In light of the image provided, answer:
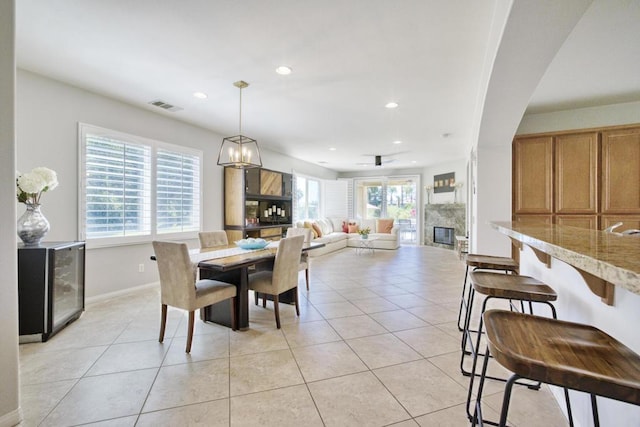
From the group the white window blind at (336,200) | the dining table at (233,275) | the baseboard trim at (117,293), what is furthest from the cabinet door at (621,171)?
the white window blind at (336,200)

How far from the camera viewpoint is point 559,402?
1759 mm

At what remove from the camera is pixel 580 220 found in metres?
3.61

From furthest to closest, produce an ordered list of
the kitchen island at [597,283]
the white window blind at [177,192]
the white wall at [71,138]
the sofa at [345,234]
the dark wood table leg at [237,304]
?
the sofa at [345,234] < the white window blind at [177,192] < the white wall at [71,138] < the dark wood table leg at [237,304] < the kitchen island at [597,283]

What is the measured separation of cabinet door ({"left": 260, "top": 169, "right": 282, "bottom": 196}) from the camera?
5734 mm

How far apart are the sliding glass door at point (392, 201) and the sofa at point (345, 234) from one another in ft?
3.85

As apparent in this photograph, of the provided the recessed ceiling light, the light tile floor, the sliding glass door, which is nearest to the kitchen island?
the light tile floor

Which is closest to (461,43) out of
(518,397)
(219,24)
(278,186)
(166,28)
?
(219,24)

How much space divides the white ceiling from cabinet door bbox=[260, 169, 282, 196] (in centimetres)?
154

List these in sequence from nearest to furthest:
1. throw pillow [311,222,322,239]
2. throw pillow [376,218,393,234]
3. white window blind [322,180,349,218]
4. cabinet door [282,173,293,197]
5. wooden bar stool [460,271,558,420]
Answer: wooden bar stool [460,271,558,420], cabinet door [282,173,293,197], throw pillow [311,222,322,239], throw pillow [376,218,393,234], white window blind [322,180,349,218]

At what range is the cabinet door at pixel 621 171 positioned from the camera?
11.1 ft

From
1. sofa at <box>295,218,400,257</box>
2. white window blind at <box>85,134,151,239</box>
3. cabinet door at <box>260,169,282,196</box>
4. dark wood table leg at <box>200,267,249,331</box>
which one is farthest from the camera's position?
sofa at <box>295,218,400,257</box>

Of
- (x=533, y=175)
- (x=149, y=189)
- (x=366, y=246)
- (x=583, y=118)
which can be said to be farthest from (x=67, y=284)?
(x=366, y=246)

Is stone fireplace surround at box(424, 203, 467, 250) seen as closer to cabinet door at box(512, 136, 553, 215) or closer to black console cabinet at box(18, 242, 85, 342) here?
cabinet door at box(512, 136, 553, 215)

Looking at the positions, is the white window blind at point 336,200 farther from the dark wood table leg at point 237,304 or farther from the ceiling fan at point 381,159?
the dark wood table leg at point 237,304
